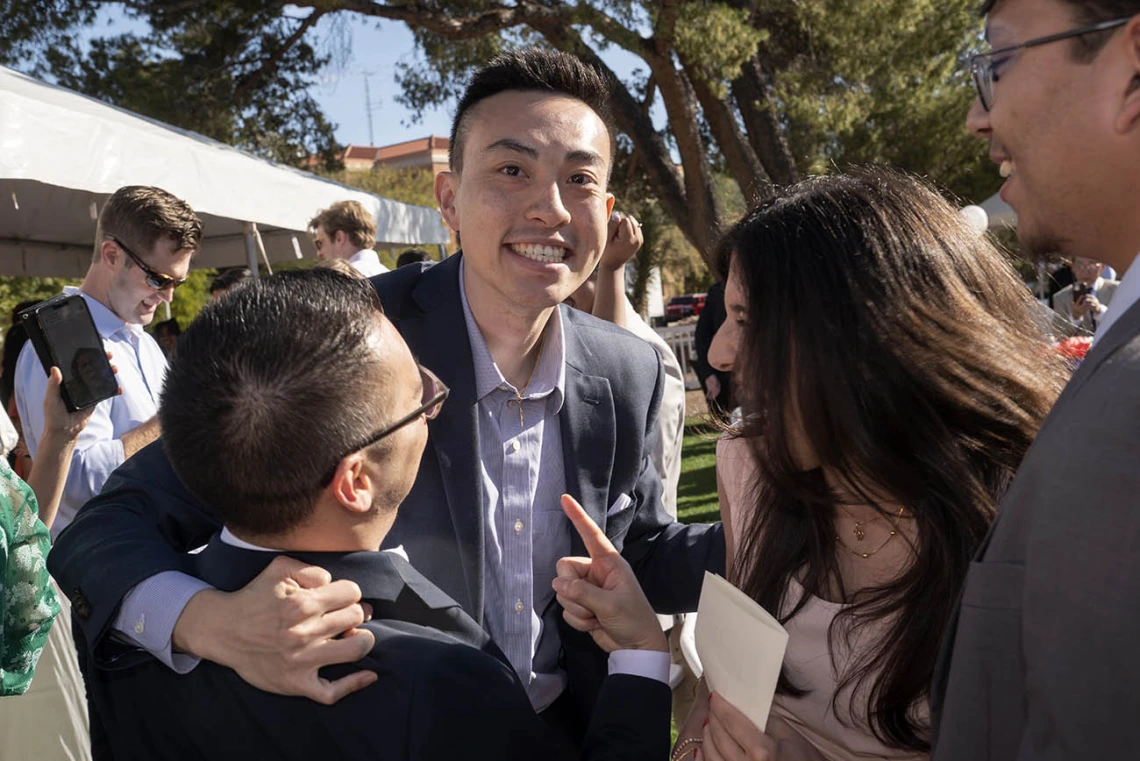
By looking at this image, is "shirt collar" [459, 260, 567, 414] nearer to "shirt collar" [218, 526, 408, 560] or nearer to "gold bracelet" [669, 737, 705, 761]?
"shirt collar" [218, 526, 408, 560]

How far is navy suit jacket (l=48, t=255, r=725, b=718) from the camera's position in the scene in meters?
1.84

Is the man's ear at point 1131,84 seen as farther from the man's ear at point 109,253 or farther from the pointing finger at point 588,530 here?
the man's ear at point 109,253

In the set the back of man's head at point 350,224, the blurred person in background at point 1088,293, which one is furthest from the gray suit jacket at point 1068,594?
the blurred person in background at point 1088,293

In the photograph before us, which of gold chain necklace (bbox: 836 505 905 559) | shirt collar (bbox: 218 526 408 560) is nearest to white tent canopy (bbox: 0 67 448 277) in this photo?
shirt collar (bbox: 218 526 408 560)

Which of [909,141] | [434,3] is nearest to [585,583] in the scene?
[434,3]

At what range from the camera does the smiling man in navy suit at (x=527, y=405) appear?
2115mm

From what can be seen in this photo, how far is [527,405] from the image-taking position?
231 cm

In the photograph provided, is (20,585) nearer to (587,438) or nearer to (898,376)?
(587,438)

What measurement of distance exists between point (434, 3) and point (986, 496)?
11183 millimetres

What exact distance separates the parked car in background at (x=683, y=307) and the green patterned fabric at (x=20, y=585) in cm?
3817

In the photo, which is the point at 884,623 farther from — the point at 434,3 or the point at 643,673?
the point at 434,3

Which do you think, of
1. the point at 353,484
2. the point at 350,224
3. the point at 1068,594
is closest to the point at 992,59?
the point at 1068,594

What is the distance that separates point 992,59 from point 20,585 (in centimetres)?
208

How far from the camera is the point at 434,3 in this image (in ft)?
38.2
